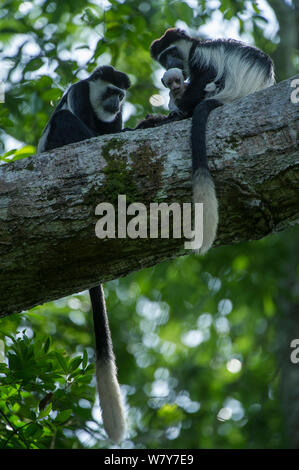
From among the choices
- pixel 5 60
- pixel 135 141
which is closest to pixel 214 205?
pixel 135 141

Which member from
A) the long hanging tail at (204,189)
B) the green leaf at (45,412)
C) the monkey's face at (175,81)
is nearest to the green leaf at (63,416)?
the green leaf at (45,412)

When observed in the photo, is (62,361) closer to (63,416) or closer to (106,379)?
(63,416)

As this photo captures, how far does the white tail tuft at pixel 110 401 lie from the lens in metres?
2.38

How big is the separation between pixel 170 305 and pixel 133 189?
2907mm

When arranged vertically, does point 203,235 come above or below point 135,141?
below

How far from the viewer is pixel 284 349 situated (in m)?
4.60

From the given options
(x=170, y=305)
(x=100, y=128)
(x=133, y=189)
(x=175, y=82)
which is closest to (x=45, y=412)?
(x=133, y=189)

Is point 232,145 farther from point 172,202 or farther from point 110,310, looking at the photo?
point 110,310

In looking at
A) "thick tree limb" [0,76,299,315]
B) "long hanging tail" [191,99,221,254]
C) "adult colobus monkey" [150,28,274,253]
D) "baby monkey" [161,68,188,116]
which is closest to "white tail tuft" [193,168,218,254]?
"long hanging tail" [191,99,221,254]

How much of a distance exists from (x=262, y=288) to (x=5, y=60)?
256cm

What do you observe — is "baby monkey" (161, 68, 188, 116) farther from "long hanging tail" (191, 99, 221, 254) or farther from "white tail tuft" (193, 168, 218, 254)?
"white tail tuft" (193, 168, 218, 254)

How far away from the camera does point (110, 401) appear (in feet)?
8.04

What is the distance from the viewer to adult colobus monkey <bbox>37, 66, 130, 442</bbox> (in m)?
2.45

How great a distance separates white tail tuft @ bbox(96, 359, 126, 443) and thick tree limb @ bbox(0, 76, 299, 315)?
0.67m
